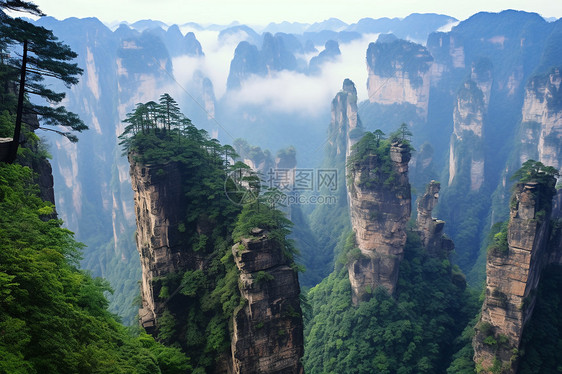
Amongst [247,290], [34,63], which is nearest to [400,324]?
[247,290]

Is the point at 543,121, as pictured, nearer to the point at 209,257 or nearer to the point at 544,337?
the point at 544,337

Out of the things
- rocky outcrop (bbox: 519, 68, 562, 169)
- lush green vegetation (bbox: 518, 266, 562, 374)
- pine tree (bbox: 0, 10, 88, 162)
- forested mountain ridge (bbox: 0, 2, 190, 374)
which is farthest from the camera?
rocky outcrop (bbox: 519, 68, 562, 169)

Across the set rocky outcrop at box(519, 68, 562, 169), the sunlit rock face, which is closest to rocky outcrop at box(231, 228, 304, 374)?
rocky outcrop at box(519, 68, 562, 169)

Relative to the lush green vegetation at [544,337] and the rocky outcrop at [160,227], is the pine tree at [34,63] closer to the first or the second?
the rocky outcrop at [160,227]

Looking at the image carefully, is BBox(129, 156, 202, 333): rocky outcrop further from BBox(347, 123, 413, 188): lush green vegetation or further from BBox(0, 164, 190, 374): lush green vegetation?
BBox(347, 123, 413, 188): lush green vegetation

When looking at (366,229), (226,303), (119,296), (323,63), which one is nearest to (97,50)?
(323,63)

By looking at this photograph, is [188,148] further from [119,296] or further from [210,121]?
[210,121]
